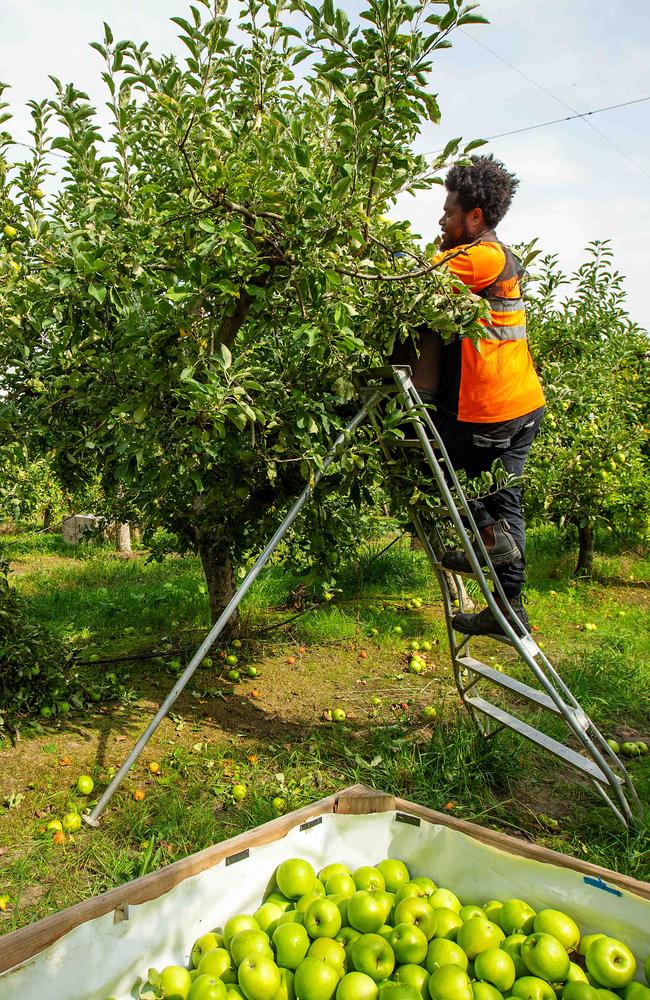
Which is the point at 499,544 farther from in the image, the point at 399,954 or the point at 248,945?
the point at 248,945

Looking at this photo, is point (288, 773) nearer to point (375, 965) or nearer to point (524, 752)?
point (524, 752)

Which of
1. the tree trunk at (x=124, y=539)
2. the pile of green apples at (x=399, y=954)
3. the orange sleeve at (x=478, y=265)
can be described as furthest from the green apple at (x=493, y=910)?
the tree trunk at (x=124, y=539)

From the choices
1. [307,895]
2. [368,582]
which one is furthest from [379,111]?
[368,582]

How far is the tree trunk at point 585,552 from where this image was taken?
738 cm

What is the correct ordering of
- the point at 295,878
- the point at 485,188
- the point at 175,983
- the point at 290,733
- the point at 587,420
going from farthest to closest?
the point at 587,420
the point at 290,733
the point at 485,188
the point at 295,878
the point at 175,983

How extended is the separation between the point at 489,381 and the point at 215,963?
2297 mm

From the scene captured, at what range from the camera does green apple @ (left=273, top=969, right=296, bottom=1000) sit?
1620 millimetres

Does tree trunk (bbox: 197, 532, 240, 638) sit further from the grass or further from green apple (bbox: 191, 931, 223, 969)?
green apple (bbox: 191, 931, 223, 969)

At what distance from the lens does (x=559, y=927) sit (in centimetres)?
176

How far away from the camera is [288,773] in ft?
11.1

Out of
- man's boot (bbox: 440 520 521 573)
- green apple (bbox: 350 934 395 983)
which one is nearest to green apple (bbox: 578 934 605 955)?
green apple (bbox: 350 934 395 983)

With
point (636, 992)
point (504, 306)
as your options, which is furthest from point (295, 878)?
point (504, 306)

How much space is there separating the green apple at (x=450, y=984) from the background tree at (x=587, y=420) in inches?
123

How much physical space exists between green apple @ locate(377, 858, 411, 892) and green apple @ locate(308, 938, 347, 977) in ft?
1.07
